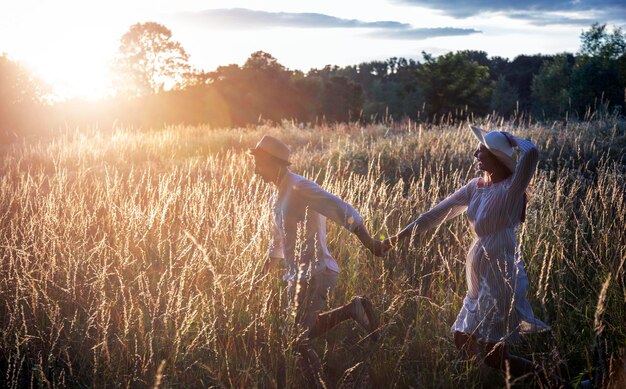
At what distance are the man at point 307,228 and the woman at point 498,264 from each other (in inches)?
26.8

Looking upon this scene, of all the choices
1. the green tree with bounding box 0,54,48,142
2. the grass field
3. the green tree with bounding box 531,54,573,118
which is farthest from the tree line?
the grass field

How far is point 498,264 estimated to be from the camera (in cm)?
319

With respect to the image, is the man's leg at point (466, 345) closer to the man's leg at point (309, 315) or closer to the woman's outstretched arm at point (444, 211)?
the woman's outstretched arm at point (444, 211)

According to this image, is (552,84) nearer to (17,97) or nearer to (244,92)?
(244,92)

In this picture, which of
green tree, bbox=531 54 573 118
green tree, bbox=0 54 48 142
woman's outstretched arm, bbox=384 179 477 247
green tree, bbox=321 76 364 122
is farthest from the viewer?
green tree, bbox=531 54 573 118

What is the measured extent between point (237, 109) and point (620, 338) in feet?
101

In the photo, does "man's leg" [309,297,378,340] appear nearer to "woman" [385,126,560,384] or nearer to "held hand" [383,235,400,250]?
"held hand" [383,235,400,250]

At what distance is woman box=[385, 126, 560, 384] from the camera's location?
10.7 feet

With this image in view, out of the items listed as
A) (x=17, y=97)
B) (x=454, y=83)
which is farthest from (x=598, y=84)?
(x=17, y=97)

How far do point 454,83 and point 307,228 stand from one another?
30821 mm

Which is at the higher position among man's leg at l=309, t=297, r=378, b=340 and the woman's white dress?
the woman's white dress

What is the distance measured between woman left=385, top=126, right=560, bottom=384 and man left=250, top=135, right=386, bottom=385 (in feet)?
2.23

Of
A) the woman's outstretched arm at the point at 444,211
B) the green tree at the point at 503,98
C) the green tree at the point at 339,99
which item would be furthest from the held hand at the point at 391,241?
the green tree at the point at 503,98

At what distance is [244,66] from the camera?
35.3 meters
